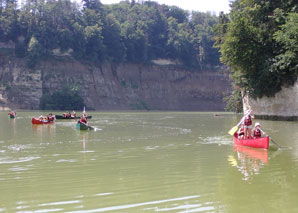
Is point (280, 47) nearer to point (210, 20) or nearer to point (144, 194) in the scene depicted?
point (144, 194)

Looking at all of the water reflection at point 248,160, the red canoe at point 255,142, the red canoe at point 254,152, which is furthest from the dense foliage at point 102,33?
the water reflection at point 248,160

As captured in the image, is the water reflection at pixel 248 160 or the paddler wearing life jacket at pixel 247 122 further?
the paddler wearing life jacket at pixel 247 122

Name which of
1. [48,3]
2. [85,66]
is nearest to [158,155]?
[85,66]

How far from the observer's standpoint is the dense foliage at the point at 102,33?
92.4 meters

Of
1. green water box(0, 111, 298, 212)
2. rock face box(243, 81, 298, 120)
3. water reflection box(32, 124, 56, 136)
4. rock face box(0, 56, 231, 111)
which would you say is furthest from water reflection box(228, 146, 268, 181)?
rock face box(0, 56, 231, 111)

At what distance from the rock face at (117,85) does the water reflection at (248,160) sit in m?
72.0

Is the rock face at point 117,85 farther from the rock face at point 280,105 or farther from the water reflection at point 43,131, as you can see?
the water reflection at point 43,131

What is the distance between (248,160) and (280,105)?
1198 inches

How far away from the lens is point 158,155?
17016 millimetres

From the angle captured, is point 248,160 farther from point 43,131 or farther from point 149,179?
point 43,131

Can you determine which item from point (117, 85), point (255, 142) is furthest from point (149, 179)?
point (117, 85)

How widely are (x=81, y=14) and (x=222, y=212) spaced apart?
10918cm

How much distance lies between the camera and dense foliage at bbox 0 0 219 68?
92.4 m

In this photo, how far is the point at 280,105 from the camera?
4422 cm
